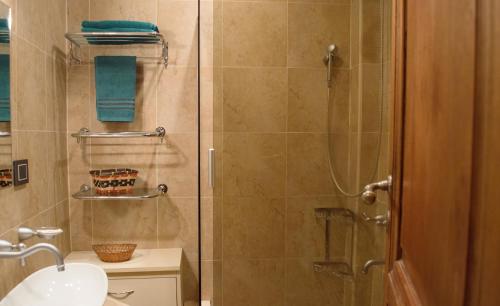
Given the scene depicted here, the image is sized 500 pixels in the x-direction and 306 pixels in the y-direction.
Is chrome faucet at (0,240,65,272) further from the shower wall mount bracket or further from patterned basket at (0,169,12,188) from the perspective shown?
the shower wall mount bracket

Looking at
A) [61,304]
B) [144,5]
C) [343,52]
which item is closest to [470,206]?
[343,52]

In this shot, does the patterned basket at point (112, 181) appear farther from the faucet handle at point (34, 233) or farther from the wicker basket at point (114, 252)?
the faucet handle at point (34, 233)

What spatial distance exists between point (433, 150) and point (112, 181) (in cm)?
167

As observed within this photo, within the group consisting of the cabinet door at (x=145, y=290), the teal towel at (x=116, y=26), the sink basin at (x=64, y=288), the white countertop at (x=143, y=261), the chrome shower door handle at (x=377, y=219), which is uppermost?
the teal towel at (x=116, y=26)

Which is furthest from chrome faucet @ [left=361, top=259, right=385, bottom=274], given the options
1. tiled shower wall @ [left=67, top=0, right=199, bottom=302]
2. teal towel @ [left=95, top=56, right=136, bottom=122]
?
teal towel @ [left=95, top=56, right=136, bottom=122]

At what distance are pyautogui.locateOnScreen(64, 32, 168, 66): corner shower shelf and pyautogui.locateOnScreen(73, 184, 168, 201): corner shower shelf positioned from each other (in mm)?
746

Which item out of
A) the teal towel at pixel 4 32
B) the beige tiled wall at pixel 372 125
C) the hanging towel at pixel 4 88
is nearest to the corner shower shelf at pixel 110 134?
the hanging towel at pixel 4 88

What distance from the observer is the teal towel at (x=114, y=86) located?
1790 mm

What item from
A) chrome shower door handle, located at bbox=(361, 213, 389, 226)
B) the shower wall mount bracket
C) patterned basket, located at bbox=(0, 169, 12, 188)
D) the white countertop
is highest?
patterned basket, located at bbox=(0, 169, 12, 188)

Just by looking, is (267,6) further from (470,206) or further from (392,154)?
(470,206)

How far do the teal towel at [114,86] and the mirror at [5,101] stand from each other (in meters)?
0.52

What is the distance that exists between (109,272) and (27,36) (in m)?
1.18

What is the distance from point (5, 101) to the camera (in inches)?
49.9

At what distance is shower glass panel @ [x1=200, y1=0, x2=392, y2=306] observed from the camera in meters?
1.07
